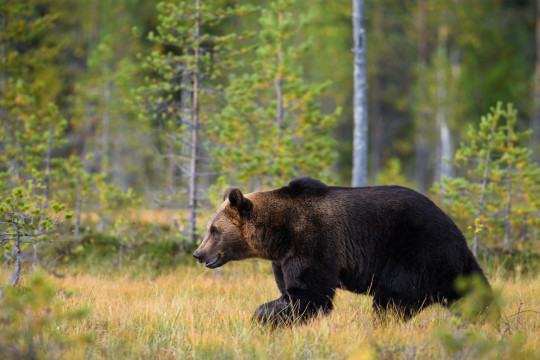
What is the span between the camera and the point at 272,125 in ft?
36.9

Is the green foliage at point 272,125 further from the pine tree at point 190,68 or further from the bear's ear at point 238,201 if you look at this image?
the bear's ear at point 238,201

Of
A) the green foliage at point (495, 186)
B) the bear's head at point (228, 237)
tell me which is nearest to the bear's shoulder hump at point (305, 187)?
the bear's head at point (228, 237)

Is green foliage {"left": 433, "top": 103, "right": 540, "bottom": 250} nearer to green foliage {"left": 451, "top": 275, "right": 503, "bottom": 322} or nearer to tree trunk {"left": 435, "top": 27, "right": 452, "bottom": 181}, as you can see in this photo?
green foliage {"left": 451, "top": 275, "right": 503, "bottom": 322}

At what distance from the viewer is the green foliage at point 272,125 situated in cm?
1011

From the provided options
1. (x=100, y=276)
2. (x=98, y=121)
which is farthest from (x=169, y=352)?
(x=98, y=121)

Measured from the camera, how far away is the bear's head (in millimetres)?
5570

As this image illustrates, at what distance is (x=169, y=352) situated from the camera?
426cm

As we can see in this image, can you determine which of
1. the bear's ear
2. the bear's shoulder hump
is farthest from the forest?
the bear's shoulder hump

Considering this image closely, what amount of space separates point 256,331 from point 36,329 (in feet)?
6.54

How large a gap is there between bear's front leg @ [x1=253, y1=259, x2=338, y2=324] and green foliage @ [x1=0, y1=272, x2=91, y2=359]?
5.62 ft

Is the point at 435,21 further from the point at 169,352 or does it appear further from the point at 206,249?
the point at 169,352

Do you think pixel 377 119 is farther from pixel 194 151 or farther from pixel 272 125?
pixel 194 151

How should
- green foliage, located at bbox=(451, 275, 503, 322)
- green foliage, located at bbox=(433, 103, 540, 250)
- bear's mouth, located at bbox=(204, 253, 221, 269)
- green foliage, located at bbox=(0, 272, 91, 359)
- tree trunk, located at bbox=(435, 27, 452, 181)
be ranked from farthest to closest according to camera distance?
tree trunk, located at bbox=(435, 27, 452, 181) → green foliage, located at bbox=(433, 103, 540, 250) → bear's mouth, located at bbox=(204, 253, 221, 269) → green foliage, located at bbox=(451, 275, 503, 322) → green foliage, located at bbox=(0, 272, 91, 359)

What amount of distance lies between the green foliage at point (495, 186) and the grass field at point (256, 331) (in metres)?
2.43
